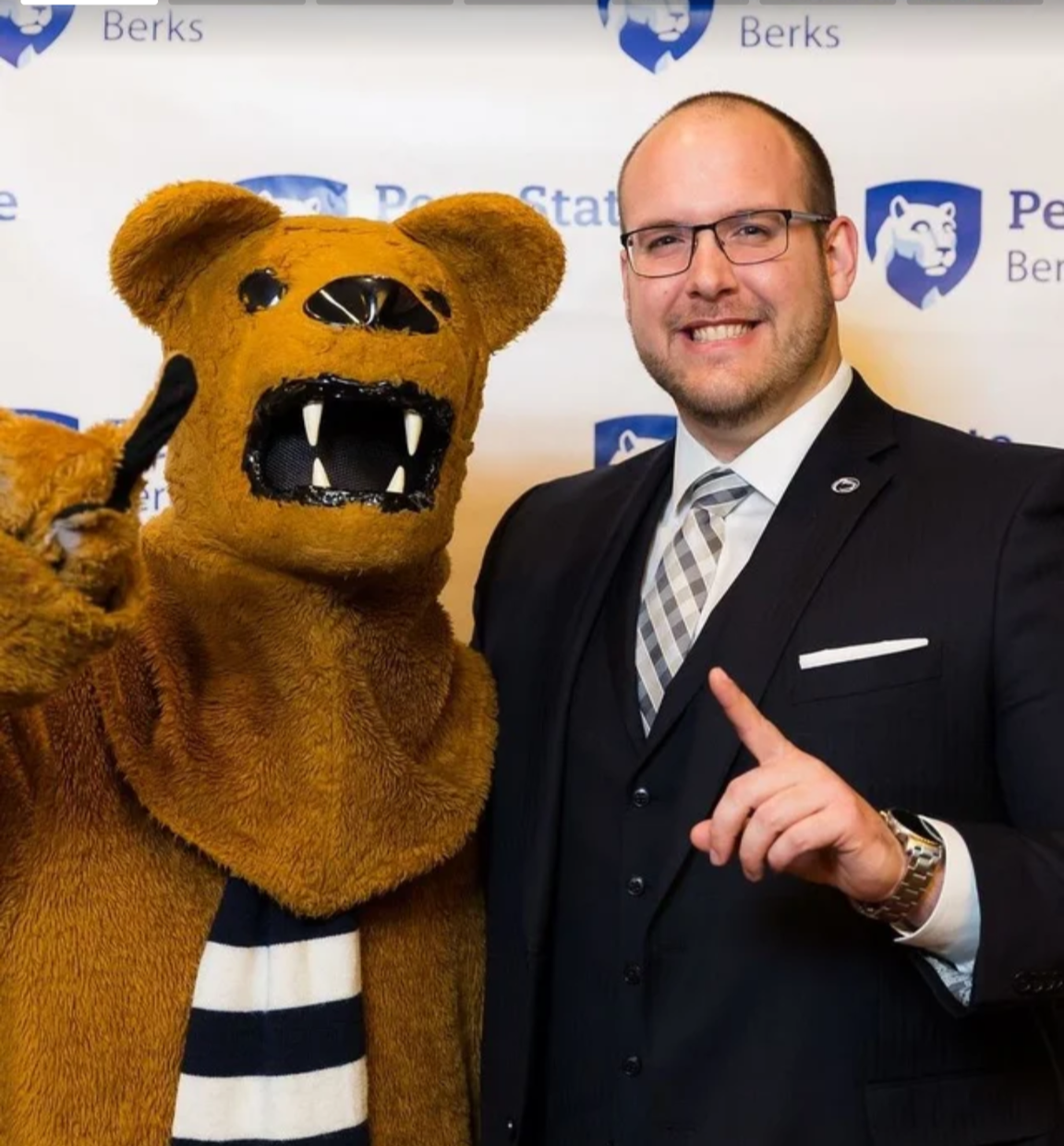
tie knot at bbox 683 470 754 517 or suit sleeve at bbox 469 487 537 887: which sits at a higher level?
tie knot at bbox 683 470 754 517

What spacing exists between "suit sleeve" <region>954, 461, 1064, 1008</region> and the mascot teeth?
1.80ft

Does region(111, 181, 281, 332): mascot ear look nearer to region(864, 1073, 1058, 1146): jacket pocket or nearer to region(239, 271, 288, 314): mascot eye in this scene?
region(239, 271, 288, 314): mascot eye

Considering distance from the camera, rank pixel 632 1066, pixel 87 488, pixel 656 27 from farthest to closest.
→ 1. pixel 656 27
2. pixel 632 1066
3. pixel 87 488

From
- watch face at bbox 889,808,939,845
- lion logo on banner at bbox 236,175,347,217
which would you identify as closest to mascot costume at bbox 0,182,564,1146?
watch face at bbox 889,808,939,845

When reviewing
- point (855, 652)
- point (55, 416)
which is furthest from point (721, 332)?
point (55, 416)

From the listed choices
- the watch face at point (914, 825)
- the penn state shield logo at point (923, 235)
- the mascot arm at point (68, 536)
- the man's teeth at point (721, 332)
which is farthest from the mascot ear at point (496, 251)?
the penn state shield logo at point (923, 235)

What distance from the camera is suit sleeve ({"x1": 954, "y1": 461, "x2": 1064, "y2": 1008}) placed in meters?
1.05

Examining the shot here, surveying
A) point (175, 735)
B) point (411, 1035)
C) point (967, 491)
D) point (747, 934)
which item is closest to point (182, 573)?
point (175, 735)

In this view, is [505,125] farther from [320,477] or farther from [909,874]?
[909,874]

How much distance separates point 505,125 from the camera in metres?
1.76

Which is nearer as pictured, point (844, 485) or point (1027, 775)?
point (1027, 775)

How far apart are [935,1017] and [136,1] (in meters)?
1.43

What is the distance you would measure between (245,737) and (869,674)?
493 mm

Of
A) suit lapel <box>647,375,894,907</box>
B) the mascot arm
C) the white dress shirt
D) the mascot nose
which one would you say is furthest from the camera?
the white dress shirt
